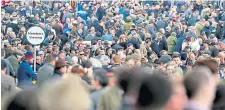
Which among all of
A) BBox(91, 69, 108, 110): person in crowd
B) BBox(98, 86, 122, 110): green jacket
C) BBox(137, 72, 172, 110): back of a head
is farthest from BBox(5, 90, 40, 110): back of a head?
BBox(91, 69, 108, 110): person in crowd

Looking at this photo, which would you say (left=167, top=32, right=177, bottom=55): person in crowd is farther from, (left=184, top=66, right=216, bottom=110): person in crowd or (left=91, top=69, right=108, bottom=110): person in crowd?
(left=184, top=66, right=216, bottom=110): person in crowd

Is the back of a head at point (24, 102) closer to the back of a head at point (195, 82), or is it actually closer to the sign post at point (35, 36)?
the back of a head at point (195, 82)

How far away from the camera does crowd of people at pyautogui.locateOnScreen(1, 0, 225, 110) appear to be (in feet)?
15.8

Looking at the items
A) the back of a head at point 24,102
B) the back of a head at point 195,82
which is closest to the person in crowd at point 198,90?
the back of a head at point 195,82

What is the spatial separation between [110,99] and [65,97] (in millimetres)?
3259

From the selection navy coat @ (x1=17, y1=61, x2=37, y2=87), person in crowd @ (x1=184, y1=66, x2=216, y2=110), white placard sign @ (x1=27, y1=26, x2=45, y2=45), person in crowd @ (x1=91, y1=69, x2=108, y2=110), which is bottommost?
navy coat @ (x1=17, y1=61, x2=37, y2=87)

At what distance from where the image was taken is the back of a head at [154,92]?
15.4ft

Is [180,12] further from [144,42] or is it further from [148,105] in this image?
[148,105]

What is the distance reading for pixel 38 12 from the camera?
33031mm

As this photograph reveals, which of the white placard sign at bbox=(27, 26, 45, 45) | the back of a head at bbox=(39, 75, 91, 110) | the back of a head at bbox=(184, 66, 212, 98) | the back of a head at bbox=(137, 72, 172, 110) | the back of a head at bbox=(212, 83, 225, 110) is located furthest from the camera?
the white placard sign at bbox=(27, 26, 45, 45)

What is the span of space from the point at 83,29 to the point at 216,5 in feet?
37.1

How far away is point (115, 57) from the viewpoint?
15.9m

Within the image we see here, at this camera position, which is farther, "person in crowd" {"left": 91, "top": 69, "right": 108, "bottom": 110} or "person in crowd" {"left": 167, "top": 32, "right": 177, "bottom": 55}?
"person in crowd" {"left": 167, "top": 32, "right": 177, "bottom": 55}

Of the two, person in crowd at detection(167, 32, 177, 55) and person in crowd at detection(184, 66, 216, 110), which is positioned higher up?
person in crowd at detection(184, 66, 216, 110)
